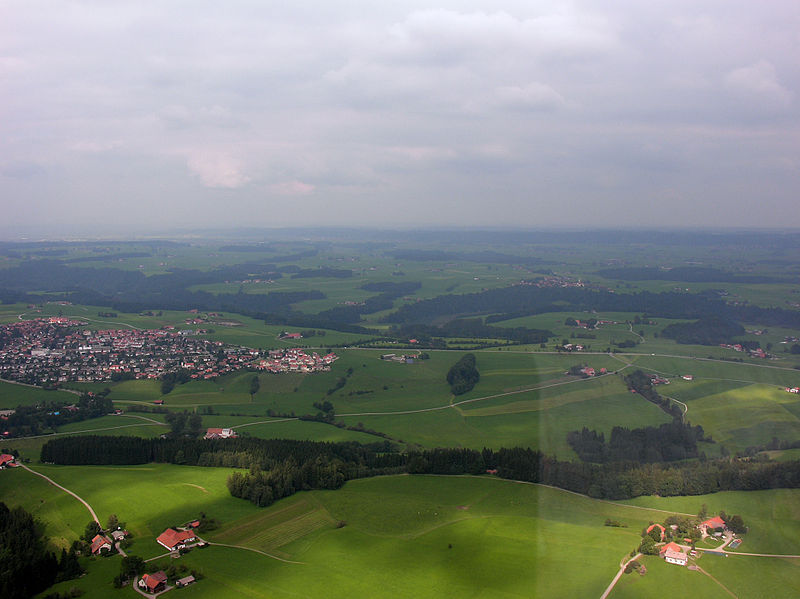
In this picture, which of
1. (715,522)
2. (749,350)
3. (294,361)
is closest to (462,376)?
(294,361)

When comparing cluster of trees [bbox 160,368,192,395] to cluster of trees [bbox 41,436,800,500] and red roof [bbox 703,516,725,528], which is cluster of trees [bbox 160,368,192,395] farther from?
red roof [bbox 703,516,725,528]

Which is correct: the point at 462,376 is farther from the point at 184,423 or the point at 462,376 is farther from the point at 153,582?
the point at 153,582

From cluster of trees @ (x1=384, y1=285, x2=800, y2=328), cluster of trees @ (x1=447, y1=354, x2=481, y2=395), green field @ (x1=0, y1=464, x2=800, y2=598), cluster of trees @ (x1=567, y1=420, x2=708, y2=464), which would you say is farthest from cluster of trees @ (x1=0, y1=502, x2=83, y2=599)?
cluster of trees @ (x1=384, y1=285, x2=800, y2=328)

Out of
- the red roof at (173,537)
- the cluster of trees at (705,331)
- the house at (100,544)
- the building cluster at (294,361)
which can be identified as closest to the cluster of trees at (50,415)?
the building cluster at (294,361)

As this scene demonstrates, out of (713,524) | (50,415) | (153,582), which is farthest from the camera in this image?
(50,415)

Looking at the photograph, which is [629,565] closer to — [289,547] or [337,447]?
[289,547]
